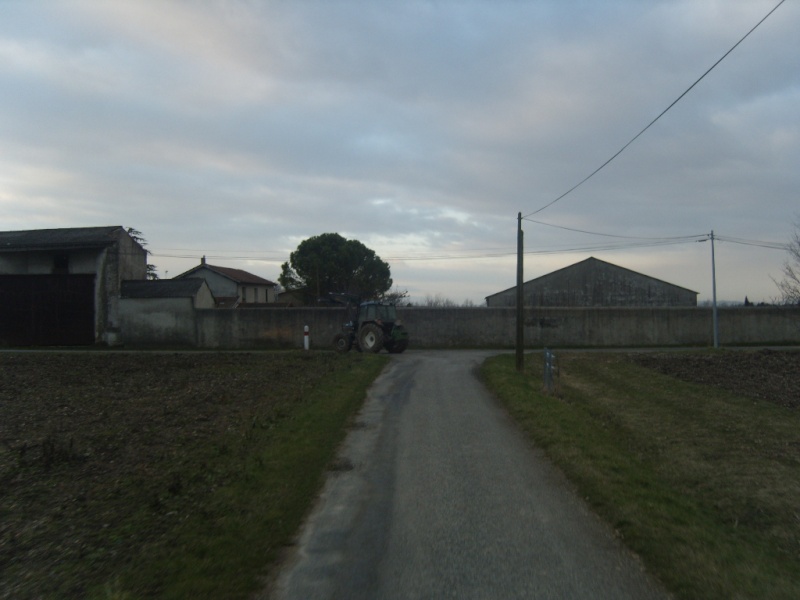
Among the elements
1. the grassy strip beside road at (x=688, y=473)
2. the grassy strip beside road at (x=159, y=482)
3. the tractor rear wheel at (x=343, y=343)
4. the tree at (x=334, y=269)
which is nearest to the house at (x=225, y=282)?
the tree at (x=334, y=269)

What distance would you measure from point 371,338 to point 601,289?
30084mm

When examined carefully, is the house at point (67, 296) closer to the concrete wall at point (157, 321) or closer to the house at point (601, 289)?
the concrete wall at point (157, 321)

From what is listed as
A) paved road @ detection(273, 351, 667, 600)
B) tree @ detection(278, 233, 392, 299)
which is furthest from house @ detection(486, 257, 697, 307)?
paved road @ detection(273, 351, 667, 600)

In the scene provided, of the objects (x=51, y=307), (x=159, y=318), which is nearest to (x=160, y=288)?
(x=159, y=318)

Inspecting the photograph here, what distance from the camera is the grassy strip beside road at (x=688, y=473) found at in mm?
5539

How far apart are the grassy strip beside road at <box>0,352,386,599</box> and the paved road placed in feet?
1.44

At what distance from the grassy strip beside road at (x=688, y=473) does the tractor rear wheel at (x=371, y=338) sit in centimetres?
1097

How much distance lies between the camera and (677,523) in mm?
6633

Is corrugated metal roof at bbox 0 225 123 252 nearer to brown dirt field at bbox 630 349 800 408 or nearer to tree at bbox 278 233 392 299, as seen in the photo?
tree at bbox 278 233 392 299

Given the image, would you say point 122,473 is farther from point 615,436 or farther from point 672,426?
point 672,426

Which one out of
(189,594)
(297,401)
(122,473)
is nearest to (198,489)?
(122,473)

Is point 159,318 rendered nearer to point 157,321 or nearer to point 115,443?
point 157,321

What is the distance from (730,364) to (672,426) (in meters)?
14.1

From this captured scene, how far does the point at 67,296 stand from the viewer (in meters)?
38.4
